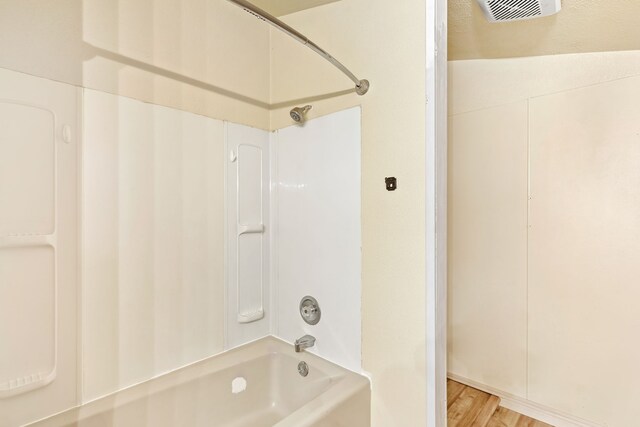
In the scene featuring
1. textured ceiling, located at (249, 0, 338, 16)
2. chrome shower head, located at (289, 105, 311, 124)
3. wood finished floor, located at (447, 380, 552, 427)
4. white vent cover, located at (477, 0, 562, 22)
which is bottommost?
wood finished floor, located at (447, 380, 552, 427)

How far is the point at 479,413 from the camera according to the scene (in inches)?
74.7

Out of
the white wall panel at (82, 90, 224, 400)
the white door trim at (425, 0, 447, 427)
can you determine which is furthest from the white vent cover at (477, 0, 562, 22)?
the white wall panel at (82, 90, 224, 400)

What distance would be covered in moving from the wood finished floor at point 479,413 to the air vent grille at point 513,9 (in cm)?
217

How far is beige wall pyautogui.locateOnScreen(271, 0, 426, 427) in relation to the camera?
1.21 meters

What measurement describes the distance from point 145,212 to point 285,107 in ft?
3.03

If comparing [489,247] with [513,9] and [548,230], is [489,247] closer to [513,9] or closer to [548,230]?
[548,230]

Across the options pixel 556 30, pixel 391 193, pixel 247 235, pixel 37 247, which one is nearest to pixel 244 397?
pixel 247 235

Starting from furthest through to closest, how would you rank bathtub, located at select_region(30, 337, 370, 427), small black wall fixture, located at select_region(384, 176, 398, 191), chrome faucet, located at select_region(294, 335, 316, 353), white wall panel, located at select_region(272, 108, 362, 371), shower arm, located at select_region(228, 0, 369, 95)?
chrome faucet, located at select_region(294, 335, 316, 353) < white wall panel, located at select_region(272, 108, 362, 371) < small black wall fixture, located at select_region(384, 176, 398, 191) < bathtub, located at select_region(30, 337, 370, 427) < shower arm, located at select_region(228, 0, 369, 95)

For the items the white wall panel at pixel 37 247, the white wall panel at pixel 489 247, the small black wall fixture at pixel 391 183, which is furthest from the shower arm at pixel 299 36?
the white wall panel at pixel 489 247

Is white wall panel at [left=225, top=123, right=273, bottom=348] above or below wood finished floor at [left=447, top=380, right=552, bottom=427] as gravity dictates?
above

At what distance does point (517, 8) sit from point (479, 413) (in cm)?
224

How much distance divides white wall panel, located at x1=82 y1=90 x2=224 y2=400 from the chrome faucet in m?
0.40

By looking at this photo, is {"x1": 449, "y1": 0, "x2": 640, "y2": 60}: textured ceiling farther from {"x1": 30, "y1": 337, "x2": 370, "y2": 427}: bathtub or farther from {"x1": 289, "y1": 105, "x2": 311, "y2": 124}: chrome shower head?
{"x1": 30, "y1": 337, "x2": 370, "y2": 427}: bathtub

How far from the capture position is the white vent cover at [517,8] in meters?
1.29
